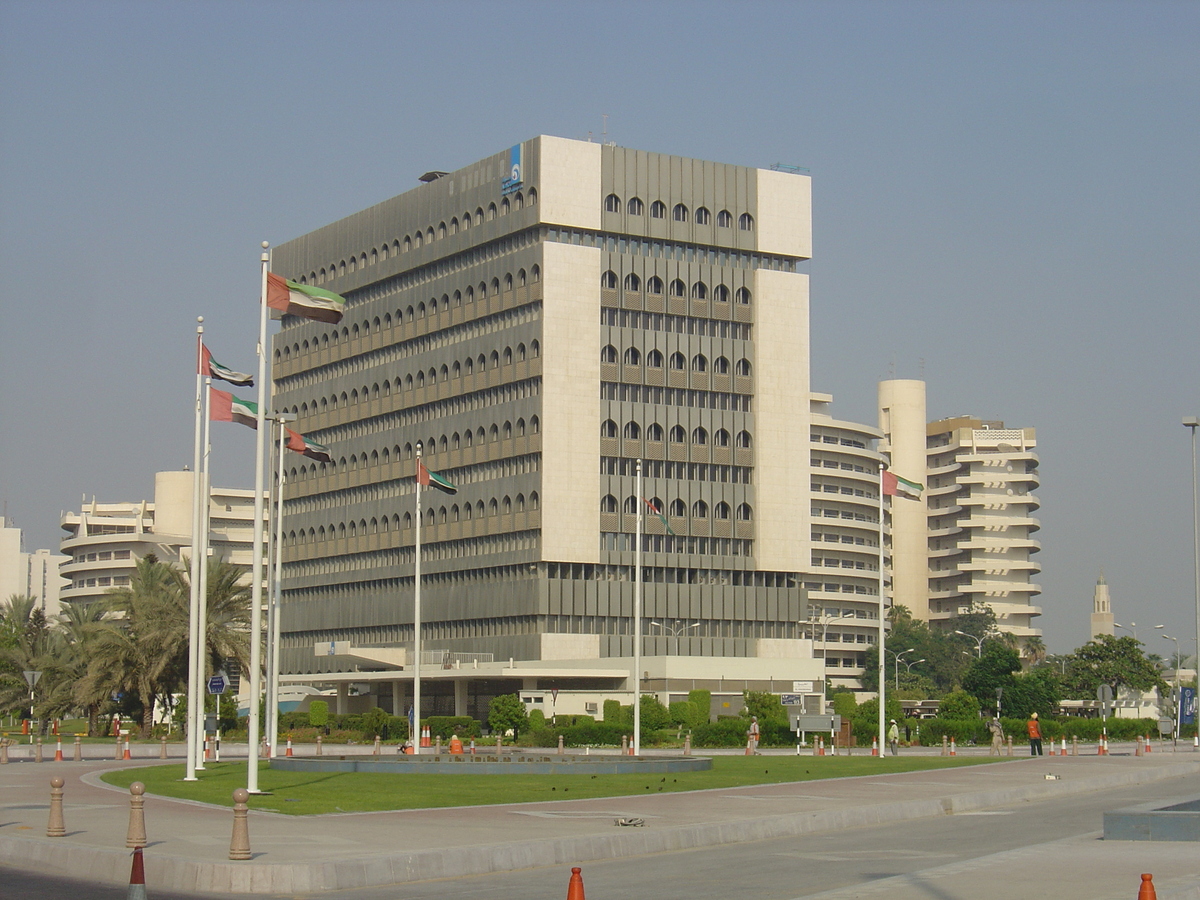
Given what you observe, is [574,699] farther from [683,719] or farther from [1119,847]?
[1119,847]

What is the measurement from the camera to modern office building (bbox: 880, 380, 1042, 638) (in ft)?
567

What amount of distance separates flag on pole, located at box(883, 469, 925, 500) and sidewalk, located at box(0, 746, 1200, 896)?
1849cm

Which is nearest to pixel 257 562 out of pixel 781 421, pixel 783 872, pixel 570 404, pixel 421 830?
pixel 421 830

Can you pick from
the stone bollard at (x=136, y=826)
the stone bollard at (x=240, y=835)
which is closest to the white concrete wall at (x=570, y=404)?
the stone bollard at (x=136, y=826)

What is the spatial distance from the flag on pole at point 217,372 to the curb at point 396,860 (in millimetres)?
17213

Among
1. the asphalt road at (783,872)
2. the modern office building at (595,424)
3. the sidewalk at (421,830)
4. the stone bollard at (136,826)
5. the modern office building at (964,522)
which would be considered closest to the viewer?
the asphalt road at (783,872)

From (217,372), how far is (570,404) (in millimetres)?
65999

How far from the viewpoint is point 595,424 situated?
341 feet

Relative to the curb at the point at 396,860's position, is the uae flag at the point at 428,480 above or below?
above

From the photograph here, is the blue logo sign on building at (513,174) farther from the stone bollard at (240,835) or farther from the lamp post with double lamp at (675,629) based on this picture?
the stone bollard at (240,835)

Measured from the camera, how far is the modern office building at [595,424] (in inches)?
4048

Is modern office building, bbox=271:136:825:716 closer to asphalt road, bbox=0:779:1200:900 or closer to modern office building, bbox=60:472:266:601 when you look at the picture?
modern office building, bbox=60:472:266:601

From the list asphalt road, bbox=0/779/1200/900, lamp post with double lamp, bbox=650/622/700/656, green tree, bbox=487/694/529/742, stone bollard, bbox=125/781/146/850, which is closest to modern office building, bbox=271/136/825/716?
lamp post with double lamp, bbox=650/622/700/656

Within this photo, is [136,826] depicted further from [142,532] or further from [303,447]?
[142,532]
